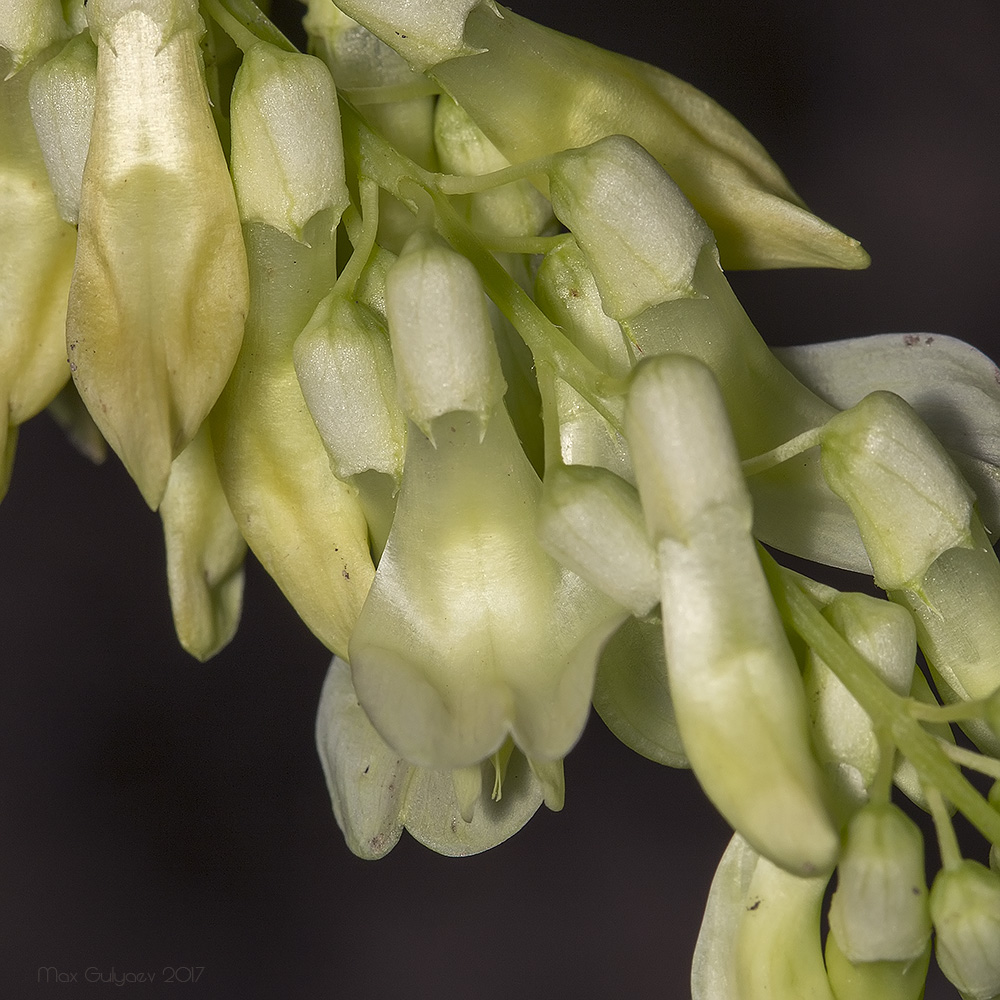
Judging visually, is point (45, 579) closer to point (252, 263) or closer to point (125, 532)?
point (125, 532)

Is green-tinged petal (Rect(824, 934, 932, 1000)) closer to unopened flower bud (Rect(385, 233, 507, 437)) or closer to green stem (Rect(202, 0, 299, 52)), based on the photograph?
unopened flower bud (Rect(385, 233, 507, 437))

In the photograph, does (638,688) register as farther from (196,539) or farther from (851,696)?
(196,539)

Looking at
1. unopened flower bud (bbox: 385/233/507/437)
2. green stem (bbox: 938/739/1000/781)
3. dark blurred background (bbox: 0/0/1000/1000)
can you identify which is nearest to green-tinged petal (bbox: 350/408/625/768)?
unopened flower bud (bbox: 385/233/507/437)

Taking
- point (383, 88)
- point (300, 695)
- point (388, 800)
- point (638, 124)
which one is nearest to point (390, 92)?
A: point (383, 88)

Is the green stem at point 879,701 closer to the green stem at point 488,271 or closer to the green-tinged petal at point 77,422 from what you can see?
the green stem at point 488,271

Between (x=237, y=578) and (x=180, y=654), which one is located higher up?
(x=237, y=578)

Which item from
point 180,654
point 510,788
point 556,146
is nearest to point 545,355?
point 556,146

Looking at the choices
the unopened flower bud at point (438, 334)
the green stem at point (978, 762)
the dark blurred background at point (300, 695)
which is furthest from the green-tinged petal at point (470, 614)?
the dark blurred background at point (300, 695)
